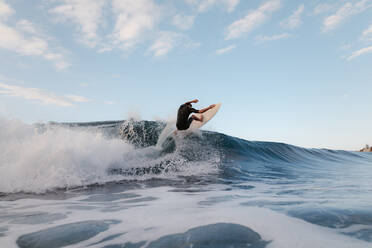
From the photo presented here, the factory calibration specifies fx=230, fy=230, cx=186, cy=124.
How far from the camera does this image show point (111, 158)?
7238 millimetres

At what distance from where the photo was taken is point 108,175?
6301 millimetres

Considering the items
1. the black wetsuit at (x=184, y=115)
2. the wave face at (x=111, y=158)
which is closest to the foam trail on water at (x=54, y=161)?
the wave face at (x=111, y=158)

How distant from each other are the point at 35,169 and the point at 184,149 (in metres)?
5.30

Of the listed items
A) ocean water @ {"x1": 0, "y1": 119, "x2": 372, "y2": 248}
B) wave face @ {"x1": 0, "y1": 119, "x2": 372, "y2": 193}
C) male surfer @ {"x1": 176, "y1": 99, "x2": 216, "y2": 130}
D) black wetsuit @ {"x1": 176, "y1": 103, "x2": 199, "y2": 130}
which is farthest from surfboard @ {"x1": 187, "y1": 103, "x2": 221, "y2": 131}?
ocean water @ {"x1": 0, "y1": 119, "x2": 372, "y2": 248}

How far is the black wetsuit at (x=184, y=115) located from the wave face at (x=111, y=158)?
0.86 metres

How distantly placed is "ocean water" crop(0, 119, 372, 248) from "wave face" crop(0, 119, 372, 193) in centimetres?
3

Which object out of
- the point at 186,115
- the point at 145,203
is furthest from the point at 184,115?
the point at 145,203

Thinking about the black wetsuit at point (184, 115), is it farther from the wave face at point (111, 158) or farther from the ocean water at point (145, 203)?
the ocean water at point (145, 203)

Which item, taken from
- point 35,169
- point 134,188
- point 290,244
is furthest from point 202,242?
point 35,169

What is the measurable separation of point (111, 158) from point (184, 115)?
3405 millimetres

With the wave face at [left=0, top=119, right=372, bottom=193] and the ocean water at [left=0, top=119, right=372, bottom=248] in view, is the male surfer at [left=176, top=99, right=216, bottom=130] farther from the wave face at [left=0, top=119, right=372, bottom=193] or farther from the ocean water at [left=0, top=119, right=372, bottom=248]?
the ocean water at [left=0, top=119, right=372, bottom=248]

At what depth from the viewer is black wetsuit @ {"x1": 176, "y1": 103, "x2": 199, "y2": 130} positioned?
9.20 metres

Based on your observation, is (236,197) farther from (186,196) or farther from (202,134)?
(202,134)

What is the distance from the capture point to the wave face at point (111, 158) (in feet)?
18.2
